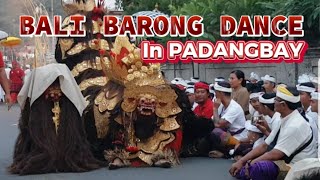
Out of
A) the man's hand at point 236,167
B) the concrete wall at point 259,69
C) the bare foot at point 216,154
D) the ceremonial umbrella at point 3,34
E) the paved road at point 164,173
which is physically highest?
the ceremonial umbrella at point 3,34

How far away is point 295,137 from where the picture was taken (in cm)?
449

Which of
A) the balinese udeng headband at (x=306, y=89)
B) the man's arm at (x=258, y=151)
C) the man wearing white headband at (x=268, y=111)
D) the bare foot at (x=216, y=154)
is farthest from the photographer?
the bare foot at (x=216, y=154)

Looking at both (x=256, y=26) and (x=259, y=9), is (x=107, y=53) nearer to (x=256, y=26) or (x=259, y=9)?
(x=256, y=26)

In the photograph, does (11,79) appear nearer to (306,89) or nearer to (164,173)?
(164,173)

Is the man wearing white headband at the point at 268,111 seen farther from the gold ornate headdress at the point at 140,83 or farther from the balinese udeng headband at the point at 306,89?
the gold ornate headdress at the point at 140,83

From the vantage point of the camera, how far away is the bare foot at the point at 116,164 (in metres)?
5.90

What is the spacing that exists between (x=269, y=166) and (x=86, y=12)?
423 cm

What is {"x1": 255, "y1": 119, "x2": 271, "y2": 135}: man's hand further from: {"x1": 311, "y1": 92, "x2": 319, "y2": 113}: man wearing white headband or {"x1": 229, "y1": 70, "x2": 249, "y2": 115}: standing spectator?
{"x1": 229, "y1": 70, "x2": 249, "y2": 115}: standing spectator

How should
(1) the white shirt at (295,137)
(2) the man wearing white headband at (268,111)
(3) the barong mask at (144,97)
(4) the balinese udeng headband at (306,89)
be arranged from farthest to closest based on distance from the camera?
(3) the barong mask at (144,97) → (4) the balinese udeng headband at (306,89) → (2) the man wearing white headband at (268,111) → (1) the white shirt at (295,137)

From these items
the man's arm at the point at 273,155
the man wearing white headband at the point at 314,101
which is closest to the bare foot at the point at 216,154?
the man wearing white headband at the point at 314,101

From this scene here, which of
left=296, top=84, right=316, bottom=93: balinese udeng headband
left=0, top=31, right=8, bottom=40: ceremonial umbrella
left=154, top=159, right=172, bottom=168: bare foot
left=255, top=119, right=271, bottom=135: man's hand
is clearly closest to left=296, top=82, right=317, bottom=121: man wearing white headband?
left=296, top=84, right=316, bottom=93: balinese udeng headband

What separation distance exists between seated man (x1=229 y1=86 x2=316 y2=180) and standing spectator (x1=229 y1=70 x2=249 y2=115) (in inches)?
91.0

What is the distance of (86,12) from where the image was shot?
797cm

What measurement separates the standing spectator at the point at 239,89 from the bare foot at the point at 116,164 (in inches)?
74.4
